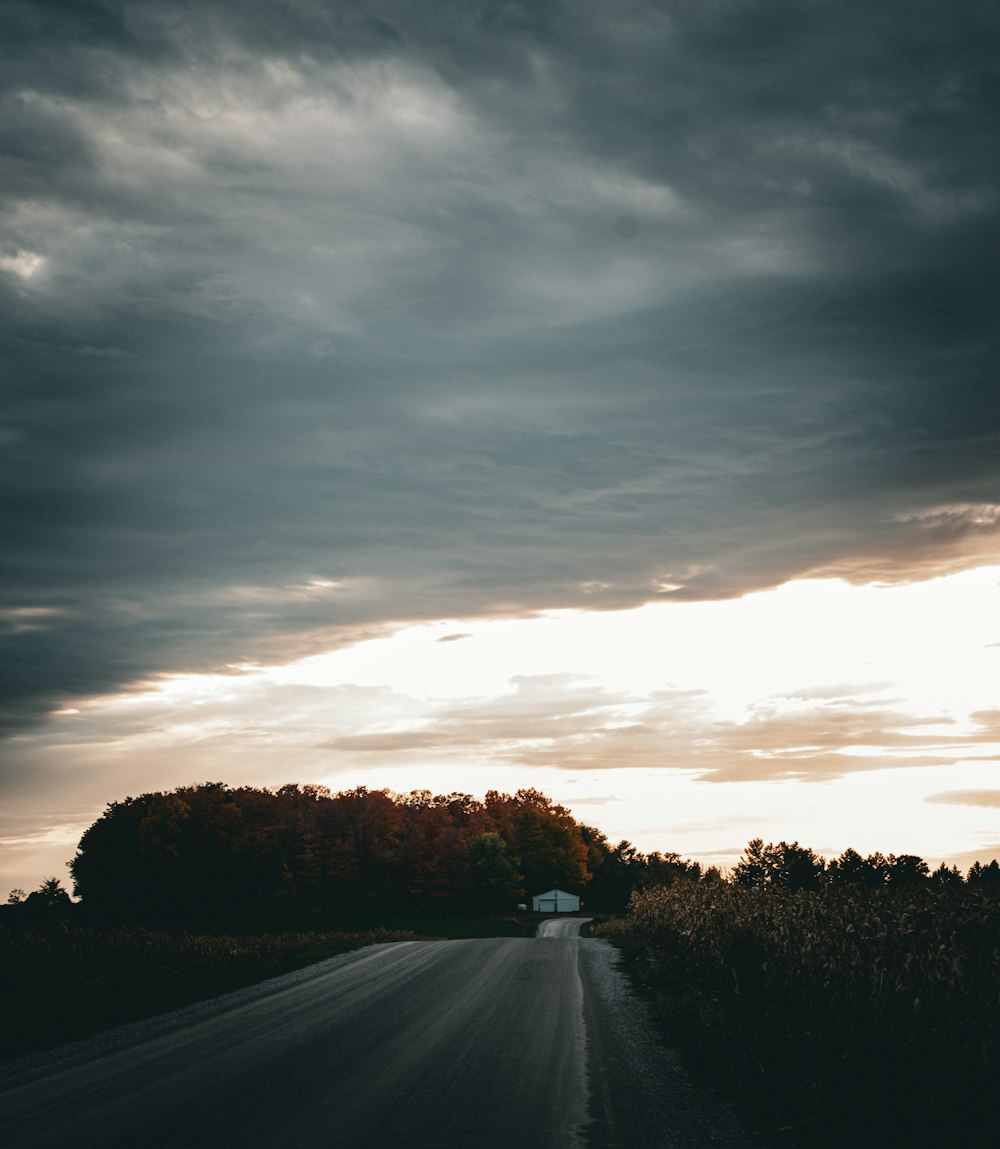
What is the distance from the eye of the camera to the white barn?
124938 millimetres

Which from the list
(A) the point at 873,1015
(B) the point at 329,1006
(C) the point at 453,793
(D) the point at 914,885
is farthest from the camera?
(C) the point at 453,793

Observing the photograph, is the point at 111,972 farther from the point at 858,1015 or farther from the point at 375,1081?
the point at 858,1015

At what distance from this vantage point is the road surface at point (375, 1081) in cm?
823

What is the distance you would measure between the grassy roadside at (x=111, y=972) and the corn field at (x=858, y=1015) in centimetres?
954

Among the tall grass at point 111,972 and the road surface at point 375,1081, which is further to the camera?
the tall grass at point 111,972

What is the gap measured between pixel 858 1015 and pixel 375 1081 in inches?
214

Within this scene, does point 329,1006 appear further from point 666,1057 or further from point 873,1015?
point 873,1015

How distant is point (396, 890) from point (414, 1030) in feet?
305

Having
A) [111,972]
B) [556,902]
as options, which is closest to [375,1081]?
Result: [111,972]

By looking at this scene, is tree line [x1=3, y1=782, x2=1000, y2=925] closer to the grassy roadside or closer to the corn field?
the grassy roadside

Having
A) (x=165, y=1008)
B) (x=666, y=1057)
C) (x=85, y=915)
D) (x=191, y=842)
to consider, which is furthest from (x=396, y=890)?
(x=666, y=1057)

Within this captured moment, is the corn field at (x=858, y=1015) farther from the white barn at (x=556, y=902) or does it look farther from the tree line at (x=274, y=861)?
the white barn at (x=556, y=902)

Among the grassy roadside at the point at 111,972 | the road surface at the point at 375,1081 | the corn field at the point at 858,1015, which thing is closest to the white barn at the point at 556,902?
the grassy roadside at the point at 111,972

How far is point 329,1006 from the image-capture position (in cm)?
1689
